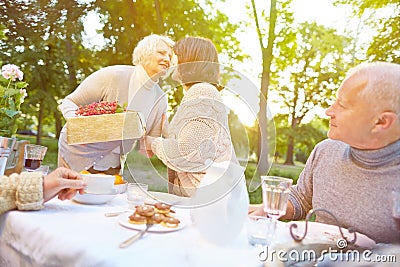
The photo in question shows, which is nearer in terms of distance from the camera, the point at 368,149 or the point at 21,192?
the point at 21,192

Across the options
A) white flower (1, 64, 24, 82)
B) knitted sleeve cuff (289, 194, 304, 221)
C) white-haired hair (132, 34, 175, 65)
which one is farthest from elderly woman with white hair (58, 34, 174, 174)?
knitted sleeve cuff (289, 194, 304, 221)

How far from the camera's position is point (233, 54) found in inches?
216

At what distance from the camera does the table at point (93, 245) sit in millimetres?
671

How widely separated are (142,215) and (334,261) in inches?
15.4

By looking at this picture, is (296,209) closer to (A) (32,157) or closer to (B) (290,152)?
(A) (32,157)

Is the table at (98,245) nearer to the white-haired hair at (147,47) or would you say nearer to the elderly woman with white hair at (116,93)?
the elderly woman with white hair at (116,93)

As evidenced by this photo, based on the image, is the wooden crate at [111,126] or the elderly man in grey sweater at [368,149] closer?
the elderly man in grey sweater at [368,149]

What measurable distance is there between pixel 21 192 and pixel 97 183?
201 millimetres

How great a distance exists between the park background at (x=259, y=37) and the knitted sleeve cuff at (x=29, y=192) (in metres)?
3.90

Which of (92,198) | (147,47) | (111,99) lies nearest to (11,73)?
(111,99)

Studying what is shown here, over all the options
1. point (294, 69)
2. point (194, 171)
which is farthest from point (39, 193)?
point (294, 69)

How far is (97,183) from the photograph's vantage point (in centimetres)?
106

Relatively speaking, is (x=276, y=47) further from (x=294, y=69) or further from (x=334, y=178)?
(x=334, y=178)

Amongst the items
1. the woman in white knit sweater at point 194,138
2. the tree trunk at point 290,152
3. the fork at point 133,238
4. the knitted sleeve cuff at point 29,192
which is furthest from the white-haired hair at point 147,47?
the tree trunk at point 290,152
